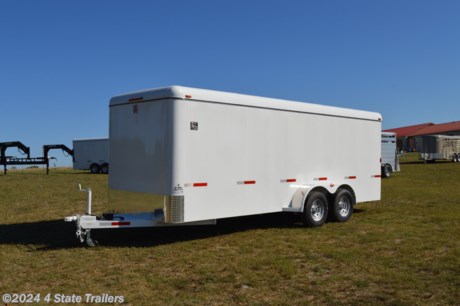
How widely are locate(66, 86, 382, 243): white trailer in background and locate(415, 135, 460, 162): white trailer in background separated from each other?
31.0m

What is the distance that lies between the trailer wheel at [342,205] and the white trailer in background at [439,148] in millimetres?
31045

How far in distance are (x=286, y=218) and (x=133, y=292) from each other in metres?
6.07

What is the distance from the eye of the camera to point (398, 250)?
7.70m

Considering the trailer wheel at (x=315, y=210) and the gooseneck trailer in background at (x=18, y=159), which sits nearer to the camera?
the trailer wheel at (x=315, y=210)

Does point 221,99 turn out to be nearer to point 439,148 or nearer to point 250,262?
point 250,262

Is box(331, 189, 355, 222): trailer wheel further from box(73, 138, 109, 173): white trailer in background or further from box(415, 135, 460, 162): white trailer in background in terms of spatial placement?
box(415, 135, 460, 162): white trailer in background

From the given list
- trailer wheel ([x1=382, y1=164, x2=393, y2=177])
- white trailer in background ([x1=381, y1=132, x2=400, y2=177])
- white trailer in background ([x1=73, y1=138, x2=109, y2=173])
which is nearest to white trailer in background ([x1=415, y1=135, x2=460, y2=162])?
white trailer in background ([x1=381, y1=132, x2=400, y2=177])

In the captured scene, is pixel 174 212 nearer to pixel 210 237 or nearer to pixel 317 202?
pixel 210 237

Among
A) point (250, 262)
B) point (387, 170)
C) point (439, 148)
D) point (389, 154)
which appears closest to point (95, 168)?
point (387, 170)

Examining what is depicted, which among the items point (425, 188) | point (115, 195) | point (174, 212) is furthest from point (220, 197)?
point (425, 188)

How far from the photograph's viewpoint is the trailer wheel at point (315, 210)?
973cm

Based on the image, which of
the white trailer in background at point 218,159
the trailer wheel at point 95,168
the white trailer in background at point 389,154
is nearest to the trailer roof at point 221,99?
the white trailer in background at point 218,159

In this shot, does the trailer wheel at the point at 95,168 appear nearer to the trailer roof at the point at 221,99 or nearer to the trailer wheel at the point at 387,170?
the trailer wheel at the point at 387,170

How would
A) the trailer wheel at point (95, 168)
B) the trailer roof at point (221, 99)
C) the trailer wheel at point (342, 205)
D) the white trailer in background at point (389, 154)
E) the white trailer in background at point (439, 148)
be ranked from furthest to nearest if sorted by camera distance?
the white trailer in background at point (439, 148) → the trailer wheel at point (95, 168) → the white trailer in background at point (389, 154) → the trailer wheel at point (342, 205) → the trailer roof at point (221, 99)
